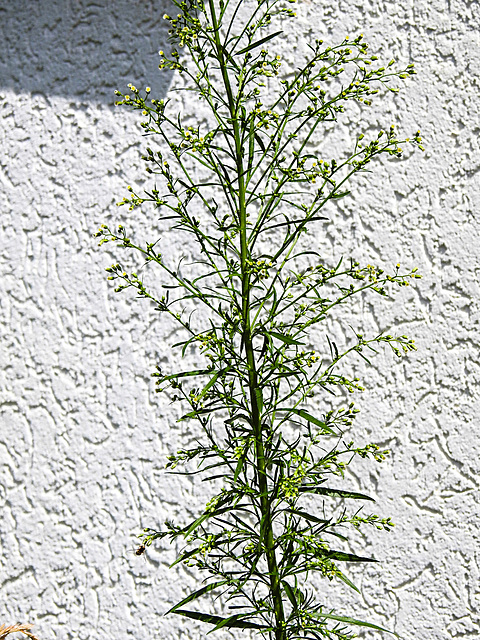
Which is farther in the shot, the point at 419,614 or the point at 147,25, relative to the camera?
the point at 147,25

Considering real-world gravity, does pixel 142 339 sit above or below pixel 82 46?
below

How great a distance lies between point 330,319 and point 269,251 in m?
0.24

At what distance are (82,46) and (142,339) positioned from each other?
0.83m

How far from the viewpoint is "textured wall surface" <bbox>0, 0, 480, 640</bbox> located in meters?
1.63

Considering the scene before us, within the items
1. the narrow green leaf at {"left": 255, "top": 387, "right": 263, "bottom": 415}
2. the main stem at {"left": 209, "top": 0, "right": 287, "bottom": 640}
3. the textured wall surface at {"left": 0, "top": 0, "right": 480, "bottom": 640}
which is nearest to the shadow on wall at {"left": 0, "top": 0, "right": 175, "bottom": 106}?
the textured wall surface at {"left": 0, "top": 0, "right": 480, "bottom": 640}

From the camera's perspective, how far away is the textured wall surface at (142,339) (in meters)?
1.63

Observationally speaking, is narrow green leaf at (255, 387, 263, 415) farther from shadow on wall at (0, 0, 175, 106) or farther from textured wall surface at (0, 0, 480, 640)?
shadow on wall at (0, 0, 175, 106)

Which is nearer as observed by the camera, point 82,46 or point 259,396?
point 259,396

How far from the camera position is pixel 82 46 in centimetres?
176

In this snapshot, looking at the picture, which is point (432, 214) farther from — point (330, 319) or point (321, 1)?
point (321, 1)

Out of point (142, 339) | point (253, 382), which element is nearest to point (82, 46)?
point (142, 339)

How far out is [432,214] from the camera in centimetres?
166

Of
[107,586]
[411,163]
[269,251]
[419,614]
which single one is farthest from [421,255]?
[107,586]

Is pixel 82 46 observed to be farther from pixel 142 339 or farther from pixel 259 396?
pixel 259 396
